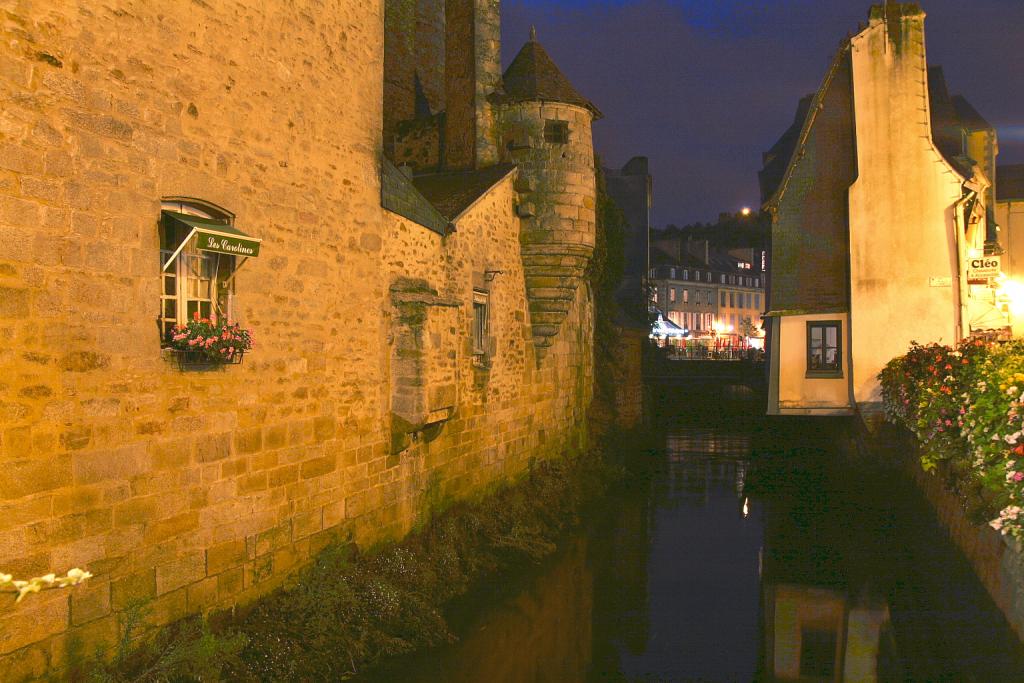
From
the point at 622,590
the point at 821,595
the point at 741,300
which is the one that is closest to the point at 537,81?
the point at 622,590

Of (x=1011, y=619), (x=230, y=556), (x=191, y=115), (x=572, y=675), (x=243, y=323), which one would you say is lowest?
(x=572, y=675)

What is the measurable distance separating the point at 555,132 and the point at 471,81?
173 centimetres

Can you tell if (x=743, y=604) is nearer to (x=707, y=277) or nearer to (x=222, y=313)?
(x=222, y=313)

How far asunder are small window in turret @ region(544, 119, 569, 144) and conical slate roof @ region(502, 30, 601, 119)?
1.27 feet

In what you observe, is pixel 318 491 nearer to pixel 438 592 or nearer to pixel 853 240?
pixel 438 592

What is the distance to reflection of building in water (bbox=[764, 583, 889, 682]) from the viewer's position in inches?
338

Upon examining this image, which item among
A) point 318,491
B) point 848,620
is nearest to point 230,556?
point 318,491

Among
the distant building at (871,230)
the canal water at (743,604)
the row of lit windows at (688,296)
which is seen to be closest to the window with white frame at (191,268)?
the canal water at (743,604)

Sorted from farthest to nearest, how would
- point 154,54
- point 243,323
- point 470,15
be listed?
point 470,15, point 243,323, point 154,54

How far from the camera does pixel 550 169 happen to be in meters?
14.9

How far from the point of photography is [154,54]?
6.55m

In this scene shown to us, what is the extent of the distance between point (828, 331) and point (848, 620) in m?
11.7

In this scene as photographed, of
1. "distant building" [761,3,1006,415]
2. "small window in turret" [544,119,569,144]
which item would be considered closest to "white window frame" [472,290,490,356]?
"small window in turret" [544,119,569,144]

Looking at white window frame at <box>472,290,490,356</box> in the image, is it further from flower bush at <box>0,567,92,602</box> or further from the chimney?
flower bush at <box>0,567,92,602</box>
